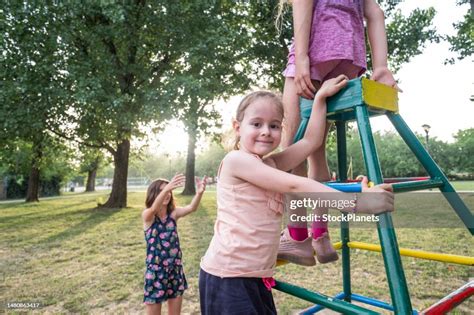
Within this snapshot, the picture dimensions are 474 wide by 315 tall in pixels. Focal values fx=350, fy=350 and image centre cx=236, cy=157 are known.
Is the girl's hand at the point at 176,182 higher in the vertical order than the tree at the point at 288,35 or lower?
lower

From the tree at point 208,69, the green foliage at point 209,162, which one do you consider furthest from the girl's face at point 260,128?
the green foliage at point 209,162

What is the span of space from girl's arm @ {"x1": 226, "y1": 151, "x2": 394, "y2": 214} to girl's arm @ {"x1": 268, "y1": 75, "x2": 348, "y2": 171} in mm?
201

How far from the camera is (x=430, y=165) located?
1.59 metres

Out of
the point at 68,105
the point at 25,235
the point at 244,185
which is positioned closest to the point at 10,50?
the point at 68,105

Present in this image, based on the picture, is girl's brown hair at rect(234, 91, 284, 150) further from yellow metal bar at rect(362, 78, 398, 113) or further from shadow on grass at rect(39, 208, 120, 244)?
shadow on grass at rect(39, 208, 120, 244)

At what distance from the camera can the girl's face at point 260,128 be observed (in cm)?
148

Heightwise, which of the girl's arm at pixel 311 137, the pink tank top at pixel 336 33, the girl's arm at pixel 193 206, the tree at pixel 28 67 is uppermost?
the tree at pixel 28 67

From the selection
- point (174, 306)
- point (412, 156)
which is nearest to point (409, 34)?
point (174, 306)

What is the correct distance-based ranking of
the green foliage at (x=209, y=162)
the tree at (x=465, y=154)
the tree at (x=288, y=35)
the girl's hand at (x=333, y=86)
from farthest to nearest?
the green foliage at (x=209, y=162), the tree at (x=465, y=154), the tree at (x=288, y=35), the girl's hand at (x=333, y=86)

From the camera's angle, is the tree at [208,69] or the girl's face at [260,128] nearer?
the girl's face at [260,128]

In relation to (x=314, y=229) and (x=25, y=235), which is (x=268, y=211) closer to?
(x=314, y=229)

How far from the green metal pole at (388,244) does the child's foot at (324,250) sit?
0.66 metres

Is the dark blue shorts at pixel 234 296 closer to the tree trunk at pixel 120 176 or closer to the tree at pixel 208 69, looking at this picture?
the tree at pixel 208 69

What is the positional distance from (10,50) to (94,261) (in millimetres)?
7375
